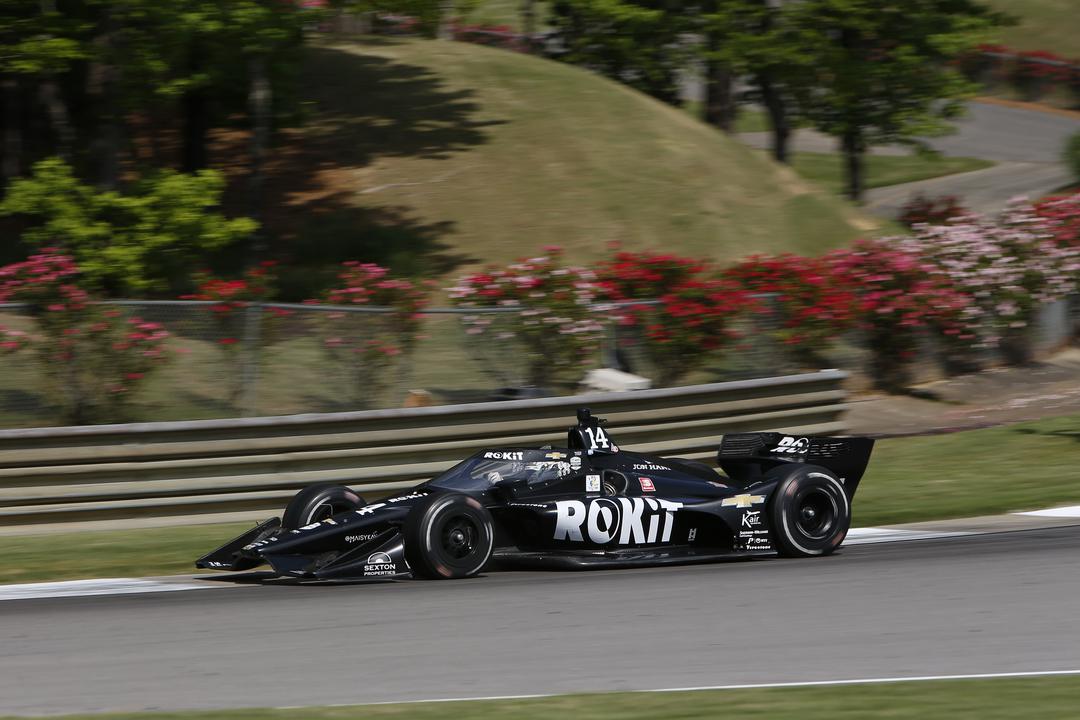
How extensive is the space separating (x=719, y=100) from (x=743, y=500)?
23.6 m

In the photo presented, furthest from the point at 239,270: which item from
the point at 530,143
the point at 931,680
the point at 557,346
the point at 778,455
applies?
the point at 931,680

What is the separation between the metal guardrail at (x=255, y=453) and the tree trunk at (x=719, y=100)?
19050 mm

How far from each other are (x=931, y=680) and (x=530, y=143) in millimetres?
19881

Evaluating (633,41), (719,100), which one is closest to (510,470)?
(633,41)

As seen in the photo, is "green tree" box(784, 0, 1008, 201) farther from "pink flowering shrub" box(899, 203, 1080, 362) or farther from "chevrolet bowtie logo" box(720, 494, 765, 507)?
"chevrolet bowtie logo" box(720, 494, 765, 507)

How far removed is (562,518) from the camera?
10000 mm

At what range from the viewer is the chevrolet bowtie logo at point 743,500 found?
10391 millimetres

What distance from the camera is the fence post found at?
41.9ft

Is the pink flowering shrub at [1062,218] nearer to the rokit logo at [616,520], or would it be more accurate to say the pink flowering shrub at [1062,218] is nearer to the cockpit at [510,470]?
the rokit logo at [616,520]

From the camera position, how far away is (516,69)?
93.7 ft

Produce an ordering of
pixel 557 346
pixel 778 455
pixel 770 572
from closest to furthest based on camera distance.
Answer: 1. pixel 770 572
2. pixel 778 455
3. pixel 557 346

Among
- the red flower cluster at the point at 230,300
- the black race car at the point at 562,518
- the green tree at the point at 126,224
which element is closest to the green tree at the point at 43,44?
the green tree at the point at 126,224

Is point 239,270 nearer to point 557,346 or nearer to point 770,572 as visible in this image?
point 557,346

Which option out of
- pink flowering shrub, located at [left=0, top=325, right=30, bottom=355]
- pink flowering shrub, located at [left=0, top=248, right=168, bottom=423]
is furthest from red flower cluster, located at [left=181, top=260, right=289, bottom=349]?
pink flowering shrub, located at [left=0, top=325, right=30, bottom=355]
